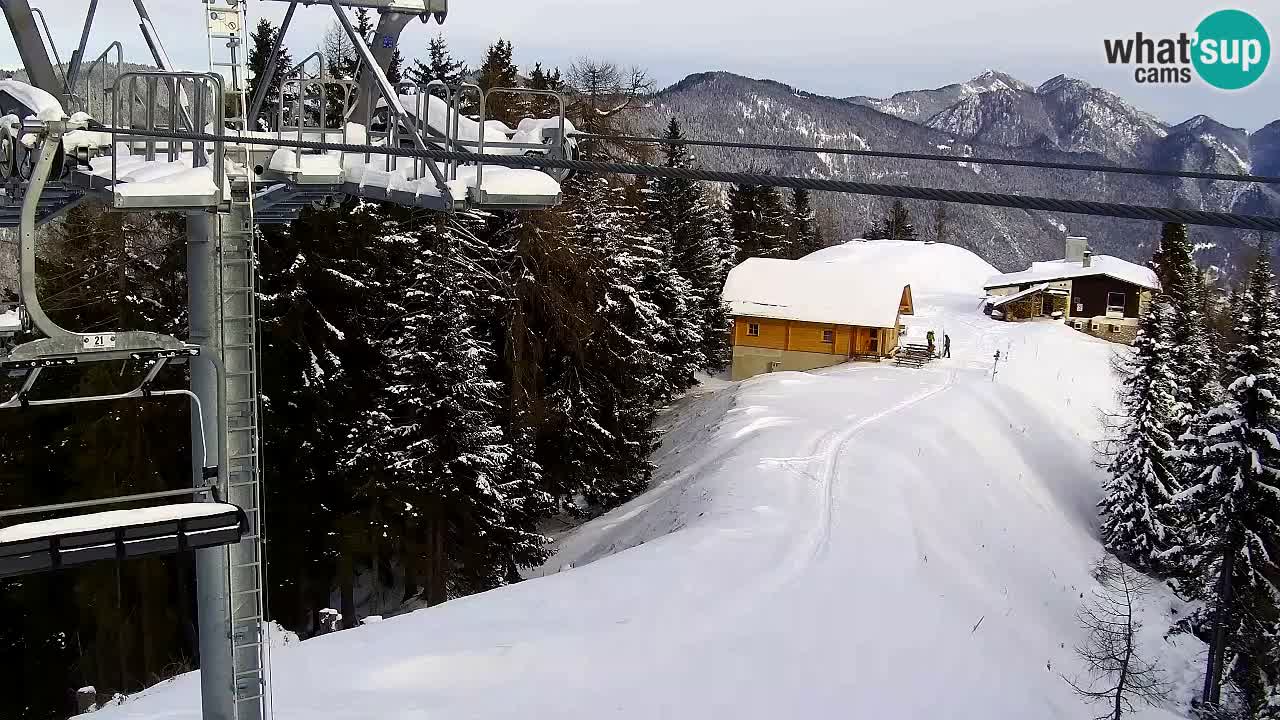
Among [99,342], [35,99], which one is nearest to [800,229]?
[35,99]

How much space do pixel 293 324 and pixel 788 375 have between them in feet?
88.6

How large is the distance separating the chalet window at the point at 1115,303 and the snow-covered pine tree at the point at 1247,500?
4476 centimetres

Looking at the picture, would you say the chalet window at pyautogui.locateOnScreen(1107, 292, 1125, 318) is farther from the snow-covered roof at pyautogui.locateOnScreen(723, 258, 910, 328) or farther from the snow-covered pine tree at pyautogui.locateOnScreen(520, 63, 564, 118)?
the snow-covered pine tree at pyautogui.locateOnScreen(520, 63, 564, 118)

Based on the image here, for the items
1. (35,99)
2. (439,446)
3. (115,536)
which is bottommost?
(439,446)

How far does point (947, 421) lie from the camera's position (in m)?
40.9

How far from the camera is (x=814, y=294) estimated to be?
182 feet

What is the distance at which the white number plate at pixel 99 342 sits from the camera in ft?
26.0

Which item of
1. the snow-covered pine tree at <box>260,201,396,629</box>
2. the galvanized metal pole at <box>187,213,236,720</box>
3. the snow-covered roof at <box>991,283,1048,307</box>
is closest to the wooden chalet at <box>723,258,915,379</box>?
the snow-covered roof at <box>991,283,1048,307</box>

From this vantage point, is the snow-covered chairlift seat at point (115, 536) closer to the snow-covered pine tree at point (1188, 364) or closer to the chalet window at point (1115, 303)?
the snow-covered pine tree at point (1188, 364)

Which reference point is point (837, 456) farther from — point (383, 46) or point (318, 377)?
point (383, 46)

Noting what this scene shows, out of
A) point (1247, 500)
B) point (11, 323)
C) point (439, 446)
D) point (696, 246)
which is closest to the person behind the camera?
point (11, 323)

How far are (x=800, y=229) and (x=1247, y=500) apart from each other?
238 ft

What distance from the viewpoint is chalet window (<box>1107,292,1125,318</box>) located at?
239ft

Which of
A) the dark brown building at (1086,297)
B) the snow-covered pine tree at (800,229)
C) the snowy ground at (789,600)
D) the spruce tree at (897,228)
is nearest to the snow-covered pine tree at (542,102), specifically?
the snowy ground at (789,600)
